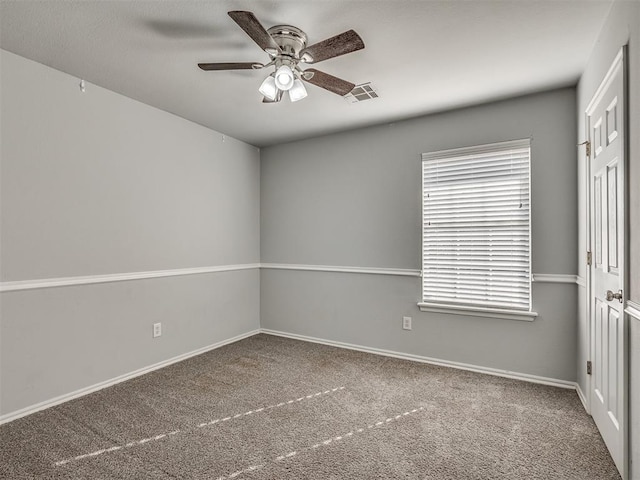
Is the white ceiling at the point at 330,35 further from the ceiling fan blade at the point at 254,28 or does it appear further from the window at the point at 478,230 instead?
the window at the point at 478,230

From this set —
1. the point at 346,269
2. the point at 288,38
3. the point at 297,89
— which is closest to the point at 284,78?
the point at 297,89

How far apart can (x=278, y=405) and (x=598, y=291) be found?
7.50 ft

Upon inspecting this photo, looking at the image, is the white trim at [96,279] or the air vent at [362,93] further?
the air vent at [362,93]

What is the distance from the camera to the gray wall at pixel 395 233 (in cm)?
289

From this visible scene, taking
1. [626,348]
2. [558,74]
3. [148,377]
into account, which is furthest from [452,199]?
[148,377]

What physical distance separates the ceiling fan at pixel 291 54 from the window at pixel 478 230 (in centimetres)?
156

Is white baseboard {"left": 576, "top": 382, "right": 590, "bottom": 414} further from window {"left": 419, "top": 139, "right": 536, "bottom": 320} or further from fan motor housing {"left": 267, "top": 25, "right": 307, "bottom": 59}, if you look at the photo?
fan motor housing {"left": 267, "top": 25, "right": 307, "bottom": 59}

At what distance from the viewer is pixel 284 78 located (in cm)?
200

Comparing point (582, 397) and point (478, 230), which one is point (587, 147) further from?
point (582, 397)

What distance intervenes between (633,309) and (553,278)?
1.40m

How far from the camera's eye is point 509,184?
3.06 meters

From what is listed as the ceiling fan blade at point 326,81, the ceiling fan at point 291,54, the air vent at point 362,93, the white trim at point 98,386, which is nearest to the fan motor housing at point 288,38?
the ceiling fan at point 291,54

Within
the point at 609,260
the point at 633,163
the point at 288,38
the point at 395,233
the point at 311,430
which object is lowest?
the point at 311,430

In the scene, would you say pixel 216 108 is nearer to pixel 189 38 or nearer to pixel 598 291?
pixel 189 38
